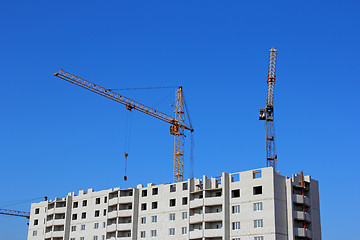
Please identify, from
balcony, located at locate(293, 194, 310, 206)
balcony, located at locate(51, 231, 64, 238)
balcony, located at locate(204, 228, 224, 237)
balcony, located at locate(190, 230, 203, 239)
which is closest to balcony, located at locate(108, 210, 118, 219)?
balcony, located at locate(51, 231, 64, 238)

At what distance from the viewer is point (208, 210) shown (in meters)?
104

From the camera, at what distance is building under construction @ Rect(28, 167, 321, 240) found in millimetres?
97312

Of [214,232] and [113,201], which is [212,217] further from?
[113,201]

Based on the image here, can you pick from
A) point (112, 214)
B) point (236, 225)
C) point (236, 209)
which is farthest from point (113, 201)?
point (236, 225)

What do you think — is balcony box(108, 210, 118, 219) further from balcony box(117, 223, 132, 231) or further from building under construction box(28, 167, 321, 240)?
balcony box(117, 223, 132, 231)

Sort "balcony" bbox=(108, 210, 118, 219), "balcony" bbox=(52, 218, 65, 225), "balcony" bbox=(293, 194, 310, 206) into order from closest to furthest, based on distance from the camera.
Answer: "balcony" bbox=(293, 194, 310, 206)
"balcony" bbox=(108, 210, 118, 219)
"balcony" bbox=(52, 218, 65, 225)

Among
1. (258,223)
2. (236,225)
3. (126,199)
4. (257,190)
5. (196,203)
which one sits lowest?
(236,225)

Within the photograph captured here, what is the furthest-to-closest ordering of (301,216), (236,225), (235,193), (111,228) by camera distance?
(111,228), (235,193), (236,225), (301,216)

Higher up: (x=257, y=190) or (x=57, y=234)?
(x=257, y=190)

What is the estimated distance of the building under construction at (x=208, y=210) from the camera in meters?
97.3

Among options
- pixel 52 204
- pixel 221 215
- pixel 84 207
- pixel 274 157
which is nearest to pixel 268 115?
pixel 274 157

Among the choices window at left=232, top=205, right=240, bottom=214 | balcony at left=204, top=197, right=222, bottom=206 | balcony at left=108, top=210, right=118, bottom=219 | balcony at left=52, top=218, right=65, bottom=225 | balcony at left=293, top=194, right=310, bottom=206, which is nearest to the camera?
balcony at left=293, top=194, right=310, bottom=206

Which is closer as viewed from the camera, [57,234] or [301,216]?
[301,216]

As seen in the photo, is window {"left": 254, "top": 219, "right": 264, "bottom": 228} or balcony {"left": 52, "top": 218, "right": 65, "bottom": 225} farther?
balcony {"left": 52, "top": 218, "right": 65, "bottom": 225}
